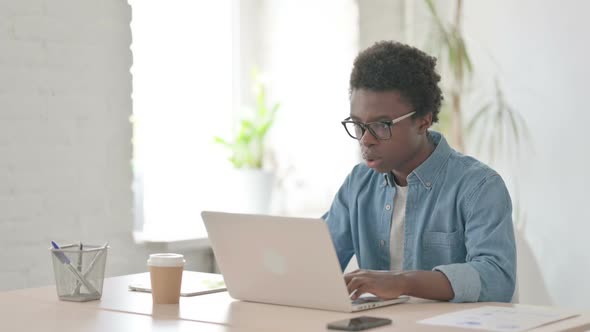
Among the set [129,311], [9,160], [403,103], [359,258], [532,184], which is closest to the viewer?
[129,311]

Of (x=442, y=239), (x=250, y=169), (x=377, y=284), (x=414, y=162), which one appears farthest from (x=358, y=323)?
(x=250, y=169)

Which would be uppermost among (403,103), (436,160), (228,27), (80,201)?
(228,27)

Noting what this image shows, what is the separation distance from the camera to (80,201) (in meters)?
3.35

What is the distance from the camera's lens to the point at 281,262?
1834 mm

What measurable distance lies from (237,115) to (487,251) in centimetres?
232

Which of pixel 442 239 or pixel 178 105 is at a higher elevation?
pixel 178 105

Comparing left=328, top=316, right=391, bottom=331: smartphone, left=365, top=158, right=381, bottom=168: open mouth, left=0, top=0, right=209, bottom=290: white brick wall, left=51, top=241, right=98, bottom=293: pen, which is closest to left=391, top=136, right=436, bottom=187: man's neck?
left=365, top=158, right=381, bottom=168: open mouth

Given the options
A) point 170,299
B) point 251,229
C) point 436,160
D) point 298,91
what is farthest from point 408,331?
point 298,91

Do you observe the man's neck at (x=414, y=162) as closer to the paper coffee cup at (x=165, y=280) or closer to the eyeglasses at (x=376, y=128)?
the eyeglasses at (x=376, y=128)

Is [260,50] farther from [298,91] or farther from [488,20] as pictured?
[488,20]

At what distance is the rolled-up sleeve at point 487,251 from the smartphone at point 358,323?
0.31 m

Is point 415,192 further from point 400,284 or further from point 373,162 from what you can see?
point 400,284

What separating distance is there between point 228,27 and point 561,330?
9.43 feet

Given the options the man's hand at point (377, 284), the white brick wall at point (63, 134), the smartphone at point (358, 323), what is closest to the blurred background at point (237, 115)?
the white brick wall at point (63, 134)
